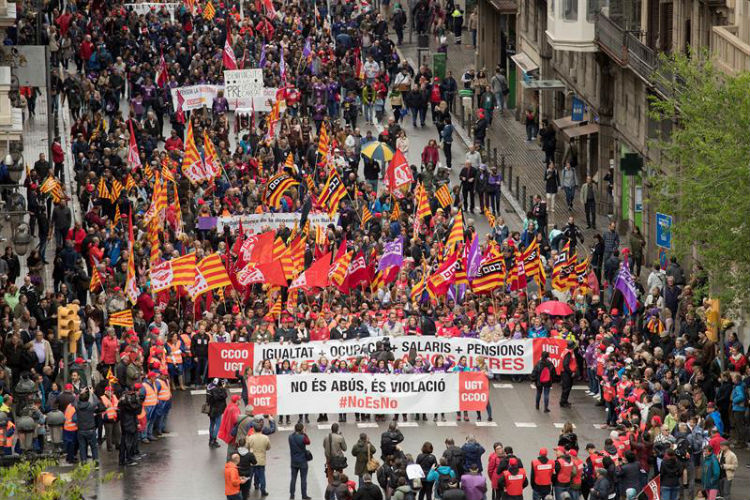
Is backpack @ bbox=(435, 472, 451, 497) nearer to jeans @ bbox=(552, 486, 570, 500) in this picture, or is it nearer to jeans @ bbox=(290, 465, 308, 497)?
jeans @ bbox=(552, 486, 570, 500)

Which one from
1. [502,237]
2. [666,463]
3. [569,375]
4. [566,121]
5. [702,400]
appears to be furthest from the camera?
[566,121]

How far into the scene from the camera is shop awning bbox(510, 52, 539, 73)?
242 feet

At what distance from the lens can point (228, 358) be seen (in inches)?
1881

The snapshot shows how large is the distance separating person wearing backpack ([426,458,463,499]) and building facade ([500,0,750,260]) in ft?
54.8

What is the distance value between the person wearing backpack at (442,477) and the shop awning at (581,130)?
1055 inches

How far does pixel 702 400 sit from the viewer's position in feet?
141

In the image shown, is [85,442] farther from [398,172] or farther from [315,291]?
[398,172]

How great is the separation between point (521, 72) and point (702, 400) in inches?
1307

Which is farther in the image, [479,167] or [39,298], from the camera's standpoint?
[479,167]

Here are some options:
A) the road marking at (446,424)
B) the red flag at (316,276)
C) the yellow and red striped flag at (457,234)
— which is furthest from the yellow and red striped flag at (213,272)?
the road marking at (446,424)

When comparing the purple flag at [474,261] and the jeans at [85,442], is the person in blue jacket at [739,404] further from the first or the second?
the jeans at [85,442]

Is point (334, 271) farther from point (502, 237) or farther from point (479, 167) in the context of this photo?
point (479, 167)

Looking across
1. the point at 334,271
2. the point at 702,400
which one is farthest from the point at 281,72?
the point at 702,400

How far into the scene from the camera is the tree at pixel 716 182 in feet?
147
